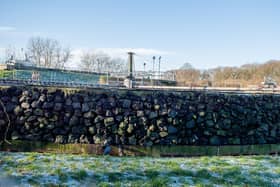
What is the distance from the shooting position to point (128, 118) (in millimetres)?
10047

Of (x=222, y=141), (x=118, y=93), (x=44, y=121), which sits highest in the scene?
(x=118, y=93)

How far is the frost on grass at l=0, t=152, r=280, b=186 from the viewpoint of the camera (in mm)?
4484

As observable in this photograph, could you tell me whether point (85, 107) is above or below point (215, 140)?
above

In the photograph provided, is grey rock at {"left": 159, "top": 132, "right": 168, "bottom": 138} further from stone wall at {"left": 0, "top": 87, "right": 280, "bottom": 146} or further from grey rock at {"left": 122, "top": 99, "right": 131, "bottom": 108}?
grey rock at {"left": 122, "top": 99, "right": 131, "bottom": 108}

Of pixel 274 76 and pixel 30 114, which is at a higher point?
pixel 274 76

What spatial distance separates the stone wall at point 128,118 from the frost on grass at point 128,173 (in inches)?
145

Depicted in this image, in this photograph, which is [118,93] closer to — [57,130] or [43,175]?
[57,130]

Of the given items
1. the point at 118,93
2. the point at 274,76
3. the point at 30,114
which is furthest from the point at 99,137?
the point at 274,76

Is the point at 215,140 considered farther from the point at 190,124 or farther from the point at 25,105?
the point at 25,105

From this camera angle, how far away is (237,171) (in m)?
5.40

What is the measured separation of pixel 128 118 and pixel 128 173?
5.07 meters

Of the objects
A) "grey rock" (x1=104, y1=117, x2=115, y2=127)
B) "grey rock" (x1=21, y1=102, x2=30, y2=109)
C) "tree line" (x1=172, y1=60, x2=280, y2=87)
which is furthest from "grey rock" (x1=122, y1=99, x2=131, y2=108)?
"tree line" (x1=172, y1=60, x2=280, y2=87)

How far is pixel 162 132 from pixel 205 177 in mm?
5082

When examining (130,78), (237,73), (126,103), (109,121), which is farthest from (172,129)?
(237,73)
